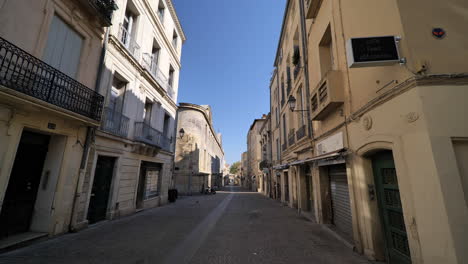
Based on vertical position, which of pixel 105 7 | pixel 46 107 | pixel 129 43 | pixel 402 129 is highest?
pixel 129 43

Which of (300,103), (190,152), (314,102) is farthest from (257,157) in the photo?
(314,102)

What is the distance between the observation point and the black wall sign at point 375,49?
11.4 ft

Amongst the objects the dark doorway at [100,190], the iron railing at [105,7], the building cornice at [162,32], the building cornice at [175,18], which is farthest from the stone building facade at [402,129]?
the building cornice at [175,18]

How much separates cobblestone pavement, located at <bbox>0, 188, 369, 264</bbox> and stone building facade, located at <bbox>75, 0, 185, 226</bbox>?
1477 mm

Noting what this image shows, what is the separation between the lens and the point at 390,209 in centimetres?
→ 411

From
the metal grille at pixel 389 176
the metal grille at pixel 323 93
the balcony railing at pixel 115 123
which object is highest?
the metal grille at pixel 323 93

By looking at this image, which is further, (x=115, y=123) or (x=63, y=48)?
(x=115, y=123)

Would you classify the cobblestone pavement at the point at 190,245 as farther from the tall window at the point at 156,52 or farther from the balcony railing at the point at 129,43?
the tall window at the point at 156,52

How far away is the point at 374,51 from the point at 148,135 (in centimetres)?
1073

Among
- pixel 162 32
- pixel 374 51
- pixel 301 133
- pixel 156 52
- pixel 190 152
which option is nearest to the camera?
pixel 374 51

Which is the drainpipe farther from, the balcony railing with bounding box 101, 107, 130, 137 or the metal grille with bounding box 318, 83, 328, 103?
the balcony railing with bounding box 101, 107, 130, 137

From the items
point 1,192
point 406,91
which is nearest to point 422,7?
point 406,91

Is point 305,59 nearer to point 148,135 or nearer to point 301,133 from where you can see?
point 301,133

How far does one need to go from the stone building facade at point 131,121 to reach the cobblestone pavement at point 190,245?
4.85 ft
